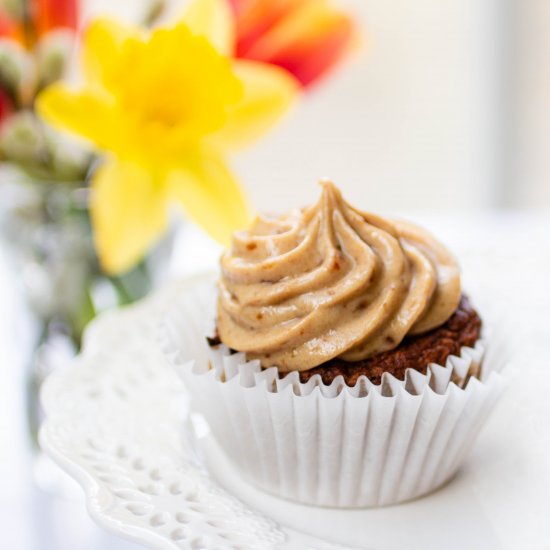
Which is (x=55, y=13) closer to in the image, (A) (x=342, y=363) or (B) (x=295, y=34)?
(B) (x=295, y=34)

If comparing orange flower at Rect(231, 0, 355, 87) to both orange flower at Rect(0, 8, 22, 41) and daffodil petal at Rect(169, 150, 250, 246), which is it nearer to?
daffodil petal at Rect(169, 150, 250, 246)

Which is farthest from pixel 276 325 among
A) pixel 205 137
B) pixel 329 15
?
pixel 329 15

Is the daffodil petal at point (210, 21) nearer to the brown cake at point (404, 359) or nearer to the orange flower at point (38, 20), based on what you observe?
the orange flower at point (38, 20)

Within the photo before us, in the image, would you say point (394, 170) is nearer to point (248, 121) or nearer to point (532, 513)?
point (248, 121)

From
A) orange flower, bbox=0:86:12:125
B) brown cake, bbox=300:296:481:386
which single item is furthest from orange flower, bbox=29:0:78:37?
brown cake, bbox=300:296:481:386

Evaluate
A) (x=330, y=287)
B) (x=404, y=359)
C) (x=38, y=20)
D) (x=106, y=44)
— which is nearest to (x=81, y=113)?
(x=106, y=44)

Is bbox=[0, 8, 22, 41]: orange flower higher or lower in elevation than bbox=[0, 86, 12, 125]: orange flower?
higher

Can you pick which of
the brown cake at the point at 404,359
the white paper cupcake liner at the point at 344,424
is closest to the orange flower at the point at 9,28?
the white paper cupcake liner at the point at 344,424
